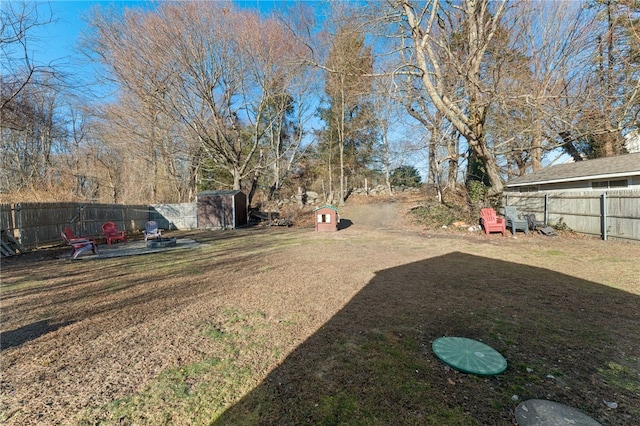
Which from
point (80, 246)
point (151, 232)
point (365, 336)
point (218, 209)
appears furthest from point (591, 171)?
point (80, 246)

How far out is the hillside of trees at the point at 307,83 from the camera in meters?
10.2

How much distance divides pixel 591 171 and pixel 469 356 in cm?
1265

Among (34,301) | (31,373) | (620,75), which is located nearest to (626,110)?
(620,75)

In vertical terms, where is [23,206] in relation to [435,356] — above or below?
above

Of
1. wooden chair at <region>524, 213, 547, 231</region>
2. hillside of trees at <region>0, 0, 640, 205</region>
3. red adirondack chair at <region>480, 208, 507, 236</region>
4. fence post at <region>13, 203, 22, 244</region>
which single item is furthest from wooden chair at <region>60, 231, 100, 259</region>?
wooden chair at <region>524, 213, 547, 231</region>

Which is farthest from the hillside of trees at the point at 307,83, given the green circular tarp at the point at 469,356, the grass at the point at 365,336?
the green circular tarp at the point at 469,356

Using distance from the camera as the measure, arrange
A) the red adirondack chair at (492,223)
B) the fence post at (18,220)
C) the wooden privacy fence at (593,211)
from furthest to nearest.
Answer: the red adirondack chair at (492,223) → the fence post at (18,220) → the wooden privacy fence at (593,211)

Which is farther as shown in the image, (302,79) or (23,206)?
(302,79)

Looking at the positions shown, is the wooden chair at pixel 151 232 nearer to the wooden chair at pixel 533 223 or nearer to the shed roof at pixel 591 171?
the wooden chair at pixel 533 223

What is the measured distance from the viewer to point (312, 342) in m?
2.65

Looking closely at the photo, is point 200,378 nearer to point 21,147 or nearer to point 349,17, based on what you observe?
point 349,17

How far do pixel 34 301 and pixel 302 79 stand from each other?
53.9 feet

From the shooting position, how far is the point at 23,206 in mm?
8164

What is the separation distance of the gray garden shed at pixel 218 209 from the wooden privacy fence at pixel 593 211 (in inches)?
552
